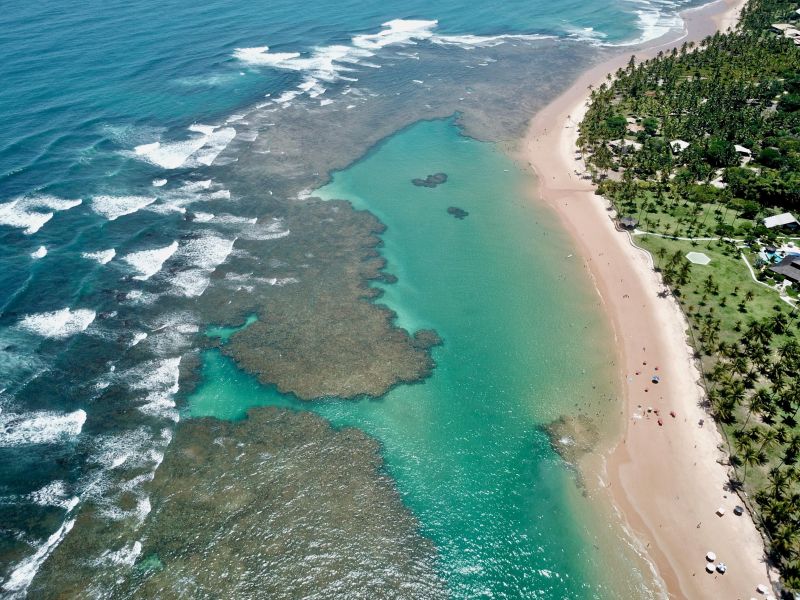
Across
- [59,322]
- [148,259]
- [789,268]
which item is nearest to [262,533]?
[59,322]

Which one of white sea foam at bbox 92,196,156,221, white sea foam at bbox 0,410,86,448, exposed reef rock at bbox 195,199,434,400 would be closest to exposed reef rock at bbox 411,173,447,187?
exposed reef rock at bbox 195,199,434,400

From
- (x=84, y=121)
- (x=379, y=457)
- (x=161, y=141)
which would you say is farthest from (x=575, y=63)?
(x=379, y=457)

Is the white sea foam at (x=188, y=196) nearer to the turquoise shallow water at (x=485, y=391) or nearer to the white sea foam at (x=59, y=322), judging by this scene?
the turquoise shallow water at (x=485, y=391)

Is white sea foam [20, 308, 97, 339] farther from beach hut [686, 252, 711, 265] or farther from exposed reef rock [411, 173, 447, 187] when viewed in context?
beach hut [686, 252, 711, 265]

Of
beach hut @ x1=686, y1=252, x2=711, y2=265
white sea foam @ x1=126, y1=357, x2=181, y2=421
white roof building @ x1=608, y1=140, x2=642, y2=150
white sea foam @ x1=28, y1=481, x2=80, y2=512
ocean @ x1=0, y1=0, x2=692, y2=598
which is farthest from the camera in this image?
white roof building @ x1=608, y1=140, x2=642, y2=150

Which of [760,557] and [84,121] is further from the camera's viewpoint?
[84,121]

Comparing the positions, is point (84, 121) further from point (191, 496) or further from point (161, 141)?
point (191, 496)

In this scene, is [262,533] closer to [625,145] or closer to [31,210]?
[31,210]
